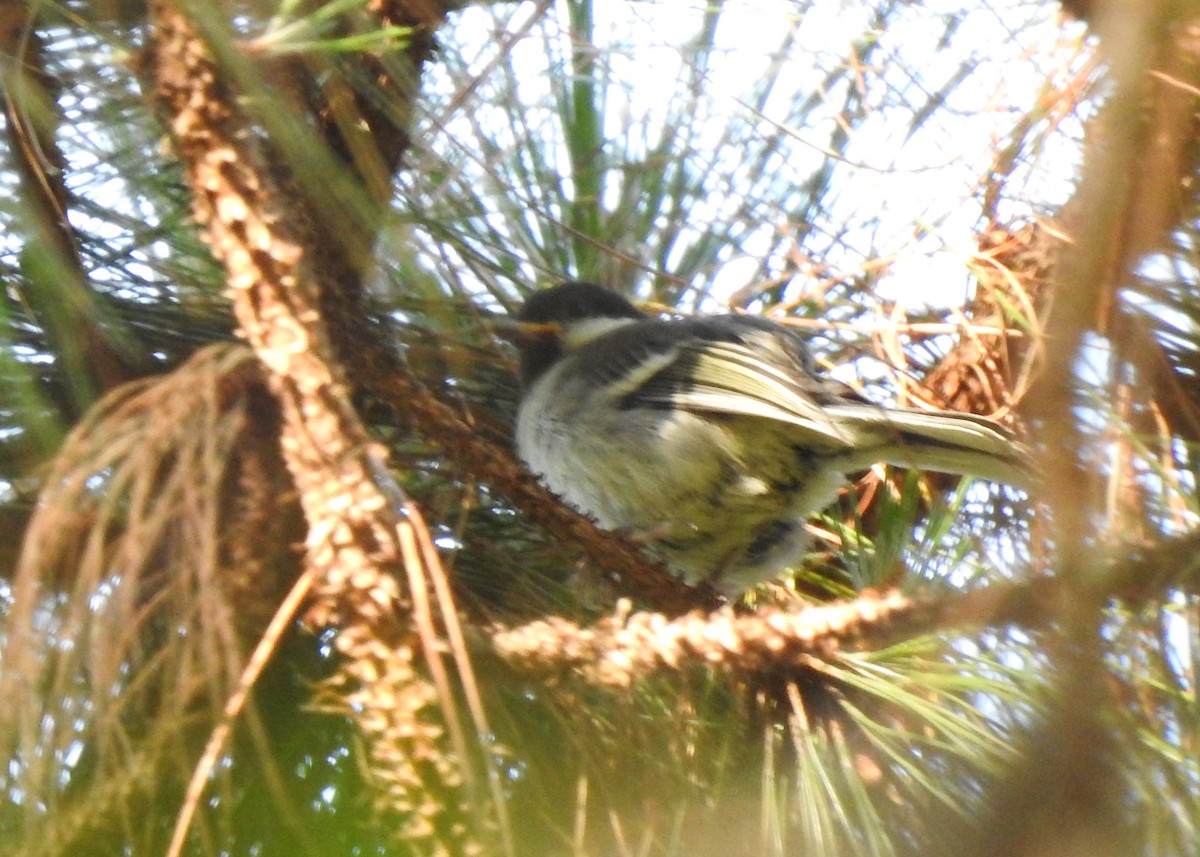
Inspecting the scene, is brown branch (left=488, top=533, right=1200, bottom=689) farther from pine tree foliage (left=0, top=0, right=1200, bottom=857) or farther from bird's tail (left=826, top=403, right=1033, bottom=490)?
bird's tail (left=826, top=403, right=1033, bottom=490)

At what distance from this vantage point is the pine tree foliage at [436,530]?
0.80 m

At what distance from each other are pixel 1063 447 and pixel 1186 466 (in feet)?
2.08

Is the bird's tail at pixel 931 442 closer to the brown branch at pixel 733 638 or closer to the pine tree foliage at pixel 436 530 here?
the pine tree foliage at pixel 436 530

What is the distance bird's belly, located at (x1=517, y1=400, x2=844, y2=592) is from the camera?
2.09 m

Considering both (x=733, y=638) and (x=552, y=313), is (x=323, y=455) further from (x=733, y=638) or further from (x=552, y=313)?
(x=552, y=313)

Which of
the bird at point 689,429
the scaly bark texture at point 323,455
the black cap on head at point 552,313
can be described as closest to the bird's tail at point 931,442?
the bird at point 689,429

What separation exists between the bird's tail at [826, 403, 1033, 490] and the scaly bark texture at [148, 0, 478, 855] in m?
0.79

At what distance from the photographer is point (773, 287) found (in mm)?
2143

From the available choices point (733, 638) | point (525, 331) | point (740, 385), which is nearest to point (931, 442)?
point (740, 385)

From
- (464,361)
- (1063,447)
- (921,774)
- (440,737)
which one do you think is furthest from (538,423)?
(1063,447)

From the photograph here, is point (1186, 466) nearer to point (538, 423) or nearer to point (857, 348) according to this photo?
point (857, 348)

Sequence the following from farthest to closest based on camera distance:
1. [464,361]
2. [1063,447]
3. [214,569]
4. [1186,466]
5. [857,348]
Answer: [857,348] < [464,361] < [1186,466] < [214,569] < [1063,447]

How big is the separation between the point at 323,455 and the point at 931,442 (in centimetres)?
105

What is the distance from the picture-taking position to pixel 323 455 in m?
0.96
